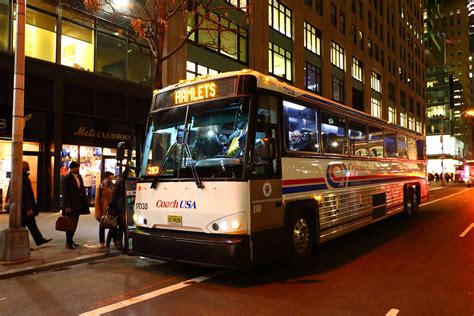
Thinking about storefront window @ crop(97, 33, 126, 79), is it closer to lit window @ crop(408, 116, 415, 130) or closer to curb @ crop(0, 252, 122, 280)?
curb @ crop(0, 252, 122, 280)

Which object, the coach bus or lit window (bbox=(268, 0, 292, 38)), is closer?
the coach bus

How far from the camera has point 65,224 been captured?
8.98m

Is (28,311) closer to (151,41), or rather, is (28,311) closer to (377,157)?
(151,41)

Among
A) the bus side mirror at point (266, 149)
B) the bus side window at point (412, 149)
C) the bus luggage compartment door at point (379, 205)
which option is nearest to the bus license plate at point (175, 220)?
the bus side mirror at point (266, 149)

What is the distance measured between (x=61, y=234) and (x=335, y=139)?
740 centimetres

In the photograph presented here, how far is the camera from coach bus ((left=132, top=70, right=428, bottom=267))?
20.7 feet

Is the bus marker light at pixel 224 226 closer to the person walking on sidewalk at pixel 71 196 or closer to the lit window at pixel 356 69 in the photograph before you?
the person walking on sidewalk at pixel 71 196

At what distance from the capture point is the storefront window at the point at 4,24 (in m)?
14.5

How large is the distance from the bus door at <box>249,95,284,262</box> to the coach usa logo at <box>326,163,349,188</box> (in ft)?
7.49

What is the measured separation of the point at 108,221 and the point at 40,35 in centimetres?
1011

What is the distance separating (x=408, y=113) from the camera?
60688 millimetres

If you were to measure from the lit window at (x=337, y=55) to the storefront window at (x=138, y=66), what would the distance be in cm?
2121

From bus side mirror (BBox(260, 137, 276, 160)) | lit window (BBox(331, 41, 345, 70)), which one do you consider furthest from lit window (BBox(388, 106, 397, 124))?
bus side mirror (BBox(260, 137, 276, 160))

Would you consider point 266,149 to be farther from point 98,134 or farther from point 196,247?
point 98,134
